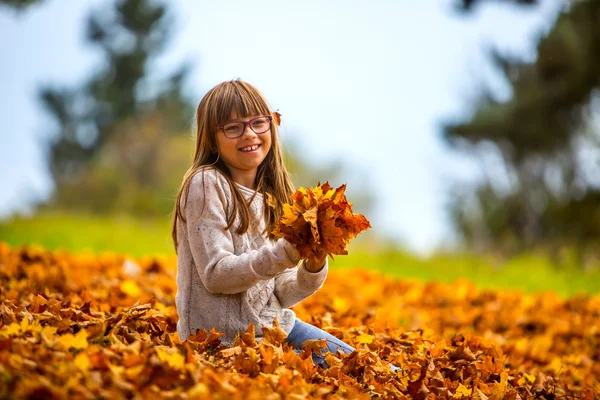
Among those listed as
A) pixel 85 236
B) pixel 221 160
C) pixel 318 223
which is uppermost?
pixel 85 236

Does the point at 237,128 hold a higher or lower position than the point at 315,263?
higher

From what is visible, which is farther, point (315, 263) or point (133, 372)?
point (315, 263)

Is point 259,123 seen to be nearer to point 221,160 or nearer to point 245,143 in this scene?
point 245,143

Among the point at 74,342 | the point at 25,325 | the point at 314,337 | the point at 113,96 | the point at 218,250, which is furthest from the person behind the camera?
the point at 113,96

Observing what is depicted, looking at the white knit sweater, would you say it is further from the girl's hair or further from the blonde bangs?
the blonde bangs

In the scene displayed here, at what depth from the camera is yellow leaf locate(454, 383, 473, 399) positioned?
295cm

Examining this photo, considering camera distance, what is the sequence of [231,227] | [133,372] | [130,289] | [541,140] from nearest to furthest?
[133,372]
[231,227]
[130,289]
[541,140]

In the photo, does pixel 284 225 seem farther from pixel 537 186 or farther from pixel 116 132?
pixel 116 132

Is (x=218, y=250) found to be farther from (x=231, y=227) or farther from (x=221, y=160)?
(x=221, y=160)

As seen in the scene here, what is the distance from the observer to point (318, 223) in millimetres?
2541

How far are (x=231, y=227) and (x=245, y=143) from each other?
350mm

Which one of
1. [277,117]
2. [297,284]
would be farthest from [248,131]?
[297,284]

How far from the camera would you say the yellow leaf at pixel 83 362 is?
222 centimetres

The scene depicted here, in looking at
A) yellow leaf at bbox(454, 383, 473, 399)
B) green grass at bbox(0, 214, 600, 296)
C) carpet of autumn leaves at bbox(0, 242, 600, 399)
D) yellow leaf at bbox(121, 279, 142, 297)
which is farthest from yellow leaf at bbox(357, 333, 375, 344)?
green grass at bbox(0, 214, 600, 296)
